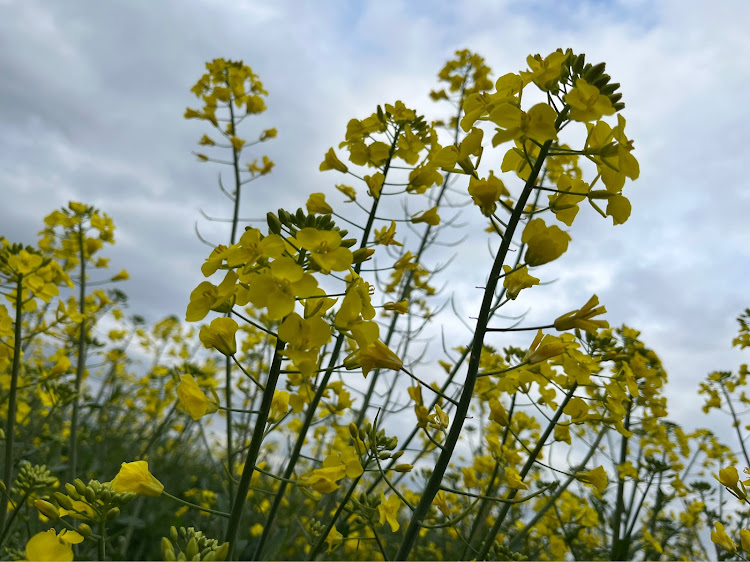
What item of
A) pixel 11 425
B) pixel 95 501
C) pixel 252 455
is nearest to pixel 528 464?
pixel 252 455

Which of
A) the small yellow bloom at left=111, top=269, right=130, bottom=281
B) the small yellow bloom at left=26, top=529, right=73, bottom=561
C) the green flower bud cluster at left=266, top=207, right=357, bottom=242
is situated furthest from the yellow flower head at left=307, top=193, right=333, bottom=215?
the small yellow bloom at left=111, top=269, right=130, bottom=281

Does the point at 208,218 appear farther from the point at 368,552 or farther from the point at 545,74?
the point at 368,552

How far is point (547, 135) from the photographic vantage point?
5.04 ft

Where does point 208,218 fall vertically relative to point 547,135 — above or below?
above

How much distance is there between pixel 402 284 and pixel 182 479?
5.18 m

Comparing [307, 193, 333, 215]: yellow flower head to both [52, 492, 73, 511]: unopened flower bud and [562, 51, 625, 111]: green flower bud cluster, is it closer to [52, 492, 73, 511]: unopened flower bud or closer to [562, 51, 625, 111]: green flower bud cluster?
[562, 51, 625, 111]: green flower bud cluster

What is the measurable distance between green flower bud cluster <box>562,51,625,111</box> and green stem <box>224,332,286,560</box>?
133 centimetres

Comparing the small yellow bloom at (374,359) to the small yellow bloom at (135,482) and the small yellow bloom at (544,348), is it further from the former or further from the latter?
the small yellow bloom at (135,482)

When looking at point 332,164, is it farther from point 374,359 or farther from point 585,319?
point 585,319

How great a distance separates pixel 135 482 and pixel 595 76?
196cm

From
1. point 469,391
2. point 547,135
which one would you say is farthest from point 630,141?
point 469,391

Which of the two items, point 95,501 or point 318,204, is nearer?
point 95,501

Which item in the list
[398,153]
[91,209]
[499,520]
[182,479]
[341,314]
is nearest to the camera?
[341,314]

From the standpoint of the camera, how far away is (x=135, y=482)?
1.47 metres
